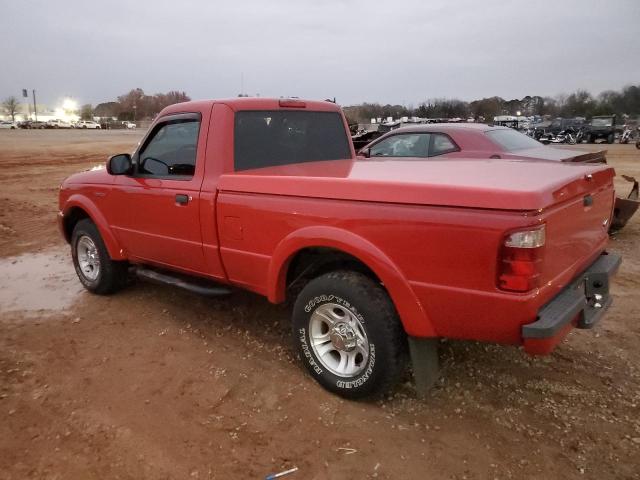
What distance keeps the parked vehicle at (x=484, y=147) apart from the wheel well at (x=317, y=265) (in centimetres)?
424

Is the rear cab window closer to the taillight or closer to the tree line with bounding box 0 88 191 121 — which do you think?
the taillight

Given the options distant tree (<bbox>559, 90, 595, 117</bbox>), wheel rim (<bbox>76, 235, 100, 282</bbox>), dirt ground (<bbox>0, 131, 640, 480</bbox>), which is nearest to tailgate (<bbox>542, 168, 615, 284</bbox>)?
dirt ground (<bbox>0, 131, 640, 480</bbox>)

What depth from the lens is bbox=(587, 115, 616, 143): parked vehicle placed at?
30.8 m

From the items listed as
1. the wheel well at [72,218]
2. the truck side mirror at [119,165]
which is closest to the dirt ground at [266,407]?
the wheel well at [72,218]

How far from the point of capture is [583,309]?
2.78 m

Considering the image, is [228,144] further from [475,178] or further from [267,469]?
[267,469]

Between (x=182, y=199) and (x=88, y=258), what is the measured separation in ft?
6.75

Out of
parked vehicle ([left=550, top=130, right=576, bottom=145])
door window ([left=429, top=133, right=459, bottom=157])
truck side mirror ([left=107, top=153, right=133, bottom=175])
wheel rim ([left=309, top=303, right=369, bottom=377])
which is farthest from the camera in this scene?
parked vehicle ([left=550, top=130, right=576, bottom=145])

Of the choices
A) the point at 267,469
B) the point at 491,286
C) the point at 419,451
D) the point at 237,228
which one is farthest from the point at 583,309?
the point at 237,228

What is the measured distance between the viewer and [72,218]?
530 cm

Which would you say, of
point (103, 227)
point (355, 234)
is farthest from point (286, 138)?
point (103, 227)

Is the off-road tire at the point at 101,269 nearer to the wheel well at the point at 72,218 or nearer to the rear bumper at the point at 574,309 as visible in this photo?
the wheel well at the point at 72,218

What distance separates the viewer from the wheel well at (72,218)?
16.8ft

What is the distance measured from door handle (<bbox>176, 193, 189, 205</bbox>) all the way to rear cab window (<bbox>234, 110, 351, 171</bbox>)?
0.44 m
